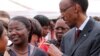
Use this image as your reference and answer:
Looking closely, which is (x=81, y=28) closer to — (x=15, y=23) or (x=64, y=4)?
(x=64, y=4)

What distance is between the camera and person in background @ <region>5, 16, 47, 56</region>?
17.1ft

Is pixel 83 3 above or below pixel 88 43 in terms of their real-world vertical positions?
above

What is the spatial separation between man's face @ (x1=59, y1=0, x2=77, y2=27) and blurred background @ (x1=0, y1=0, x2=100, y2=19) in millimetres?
5686

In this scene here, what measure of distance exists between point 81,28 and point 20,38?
103 cm

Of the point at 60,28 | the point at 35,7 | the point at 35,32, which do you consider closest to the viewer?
the point at 35,32

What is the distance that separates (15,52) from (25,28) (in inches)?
15.3

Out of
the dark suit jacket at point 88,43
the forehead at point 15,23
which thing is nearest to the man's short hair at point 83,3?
the dark suit jacket at point 88,43

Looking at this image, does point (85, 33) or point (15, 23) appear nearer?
point (85, 33)

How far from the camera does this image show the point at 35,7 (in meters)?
11.5

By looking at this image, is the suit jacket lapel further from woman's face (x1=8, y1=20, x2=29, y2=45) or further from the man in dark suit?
woman's face (x1=8, y1=20, x2=29, y2=45)

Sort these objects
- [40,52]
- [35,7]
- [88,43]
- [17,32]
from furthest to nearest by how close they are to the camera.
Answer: [35,7]
[17,32]
[40,52]
[88,43]

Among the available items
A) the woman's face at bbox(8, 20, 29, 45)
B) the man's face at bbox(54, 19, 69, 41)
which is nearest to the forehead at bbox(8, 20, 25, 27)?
the woman's face at bbox(8, 20, 29, 45)

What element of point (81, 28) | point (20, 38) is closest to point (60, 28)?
point (20, 38)

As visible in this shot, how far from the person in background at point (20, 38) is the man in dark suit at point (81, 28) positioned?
0.70m
